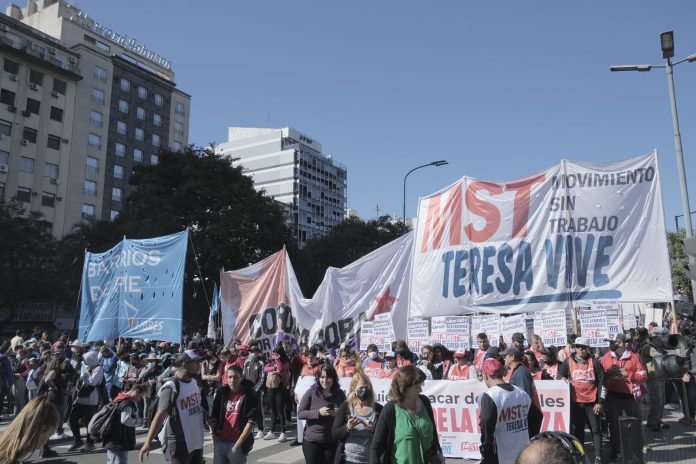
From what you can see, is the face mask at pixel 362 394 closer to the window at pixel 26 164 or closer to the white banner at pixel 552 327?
the white banner at pixel 552 327

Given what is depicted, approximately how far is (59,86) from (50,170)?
338 inches

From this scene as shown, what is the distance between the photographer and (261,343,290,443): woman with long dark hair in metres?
11.2

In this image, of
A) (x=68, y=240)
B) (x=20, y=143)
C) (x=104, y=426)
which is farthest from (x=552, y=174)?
(x=20, y=143)

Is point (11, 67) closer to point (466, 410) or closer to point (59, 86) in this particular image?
point (59, 86)

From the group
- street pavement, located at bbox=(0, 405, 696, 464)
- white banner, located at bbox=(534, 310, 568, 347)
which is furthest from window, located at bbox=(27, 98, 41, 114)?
white banner, located at bbox=(534, 310, 568, 347)

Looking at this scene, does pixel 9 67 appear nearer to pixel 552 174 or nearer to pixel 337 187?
pixel 552 174

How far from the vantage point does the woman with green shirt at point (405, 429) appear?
14.2 feet

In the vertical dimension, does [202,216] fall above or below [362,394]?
above

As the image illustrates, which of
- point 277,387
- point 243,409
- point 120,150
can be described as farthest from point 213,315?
point 120,150

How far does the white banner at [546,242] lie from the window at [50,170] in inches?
2019

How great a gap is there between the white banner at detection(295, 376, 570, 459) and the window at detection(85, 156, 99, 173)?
56.0 meters

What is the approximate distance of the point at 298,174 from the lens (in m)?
102

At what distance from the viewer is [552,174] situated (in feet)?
33.4

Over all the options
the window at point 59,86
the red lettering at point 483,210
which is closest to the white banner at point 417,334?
the red lettering at point 483,210
